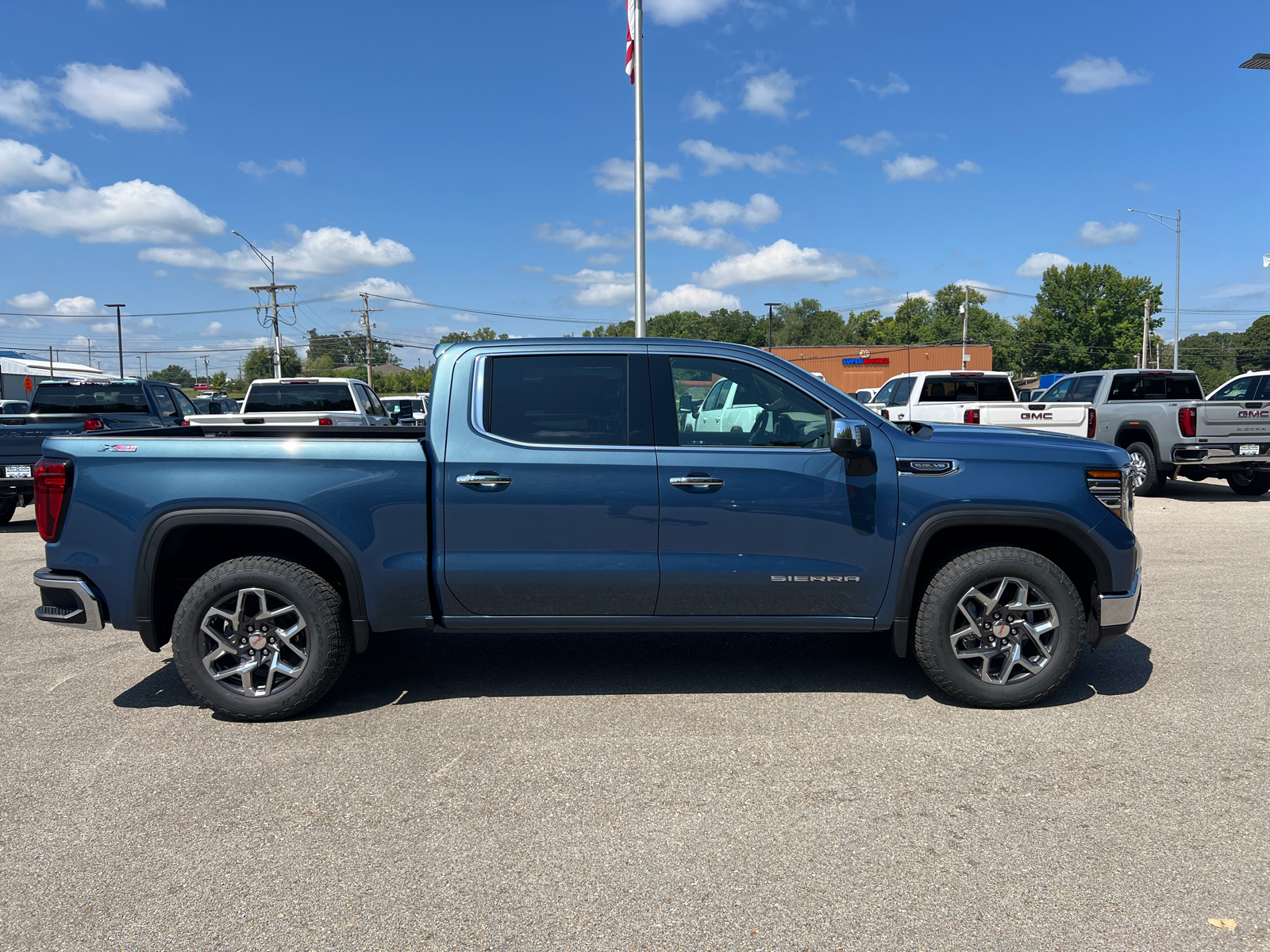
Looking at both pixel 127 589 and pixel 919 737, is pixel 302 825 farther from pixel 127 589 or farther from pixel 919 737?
pixel 919 737

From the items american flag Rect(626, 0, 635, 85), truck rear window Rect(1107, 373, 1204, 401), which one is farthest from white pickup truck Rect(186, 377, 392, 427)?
truck rear window Rect(1107, 373, 1204, 401)

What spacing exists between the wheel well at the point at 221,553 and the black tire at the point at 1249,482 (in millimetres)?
13449

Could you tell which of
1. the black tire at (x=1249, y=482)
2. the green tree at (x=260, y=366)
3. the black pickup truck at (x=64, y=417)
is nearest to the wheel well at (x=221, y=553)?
the black pickup truck at (x=64, y=417)

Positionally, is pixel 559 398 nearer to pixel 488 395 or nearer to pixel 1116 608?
pixel 488 395

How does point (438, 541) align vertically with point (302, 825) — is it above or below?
above

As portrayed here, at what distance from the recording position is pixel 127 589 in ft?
13.9

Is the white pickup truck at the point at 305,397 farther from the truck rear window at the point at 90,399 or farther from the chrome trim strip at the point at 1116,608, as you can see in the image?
the chrome trim strip at the point at 1116,608

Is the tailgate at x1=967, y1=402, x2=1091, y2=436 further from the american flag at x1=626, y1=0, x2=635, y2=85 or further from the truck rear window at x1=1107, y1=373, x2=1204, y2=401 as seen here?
the american flag at x1=626, y1=0, x2=635, y2=85

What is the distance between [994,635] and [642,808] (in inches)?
80.9

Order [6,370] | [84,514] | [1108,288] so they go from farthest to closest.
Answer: [1108,288], [6,370], [84,514]

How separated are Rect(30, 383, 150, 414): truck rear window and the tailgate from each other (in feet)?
39.8

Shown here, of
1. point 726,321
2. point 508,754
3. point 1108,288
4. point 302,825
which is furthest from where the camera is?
point 726,321

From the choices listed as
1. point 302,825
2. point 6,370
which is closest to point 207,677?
point 302,825

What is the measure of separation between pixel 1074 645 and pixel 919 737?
3.10 feet
